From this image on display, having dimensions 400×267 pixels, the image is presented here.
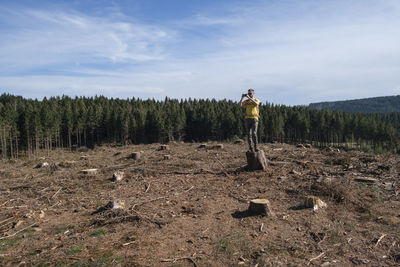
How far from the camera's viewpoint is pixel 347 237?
237 inches

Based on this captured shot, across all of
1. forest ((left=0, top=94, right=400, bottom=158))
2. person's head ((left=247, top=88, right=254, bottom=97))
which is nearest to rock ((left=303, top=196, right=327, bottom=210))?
person's head ((left=247, top=88, right=254, bottom=97))

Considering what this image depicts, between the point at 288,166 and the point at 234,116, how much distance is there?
2831 inches

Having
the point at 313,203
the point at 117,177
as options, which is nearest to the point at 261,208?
the point at 313,203

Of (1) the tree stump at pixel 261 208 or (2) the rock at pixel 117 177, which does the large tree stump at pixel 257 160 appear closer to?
(1) the tree stump at pixel 261 208

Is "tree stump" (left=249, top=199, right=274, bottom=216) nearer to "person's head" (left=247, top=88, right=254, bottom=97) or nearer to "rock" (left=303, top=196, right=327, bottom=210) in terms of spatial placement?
"rock" (left=303, top=196, right=327, bottom=210)

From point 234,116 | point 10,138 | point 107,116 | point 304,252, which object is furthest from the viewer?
point 234,116

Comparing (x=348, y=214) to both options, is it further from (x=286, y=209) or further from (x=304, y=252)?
(x=304, y=252)

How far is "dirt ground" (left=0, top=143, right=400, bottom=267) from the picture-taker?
5438 millimetres

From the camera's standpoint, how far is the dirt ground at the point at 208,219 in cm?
544

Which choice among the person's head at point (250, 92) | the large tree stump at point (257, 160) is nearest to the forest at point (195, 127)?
the large tree stump at point (257, 160)

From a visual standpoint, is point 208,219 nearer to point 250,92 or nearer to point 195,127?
point 250,92

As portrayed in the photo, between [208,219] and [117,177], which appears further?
[117,177]

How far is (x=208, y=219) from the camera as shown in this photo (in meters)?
7.43

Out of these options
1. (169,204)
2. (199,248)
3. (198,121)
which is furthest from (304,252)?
(198,121)
